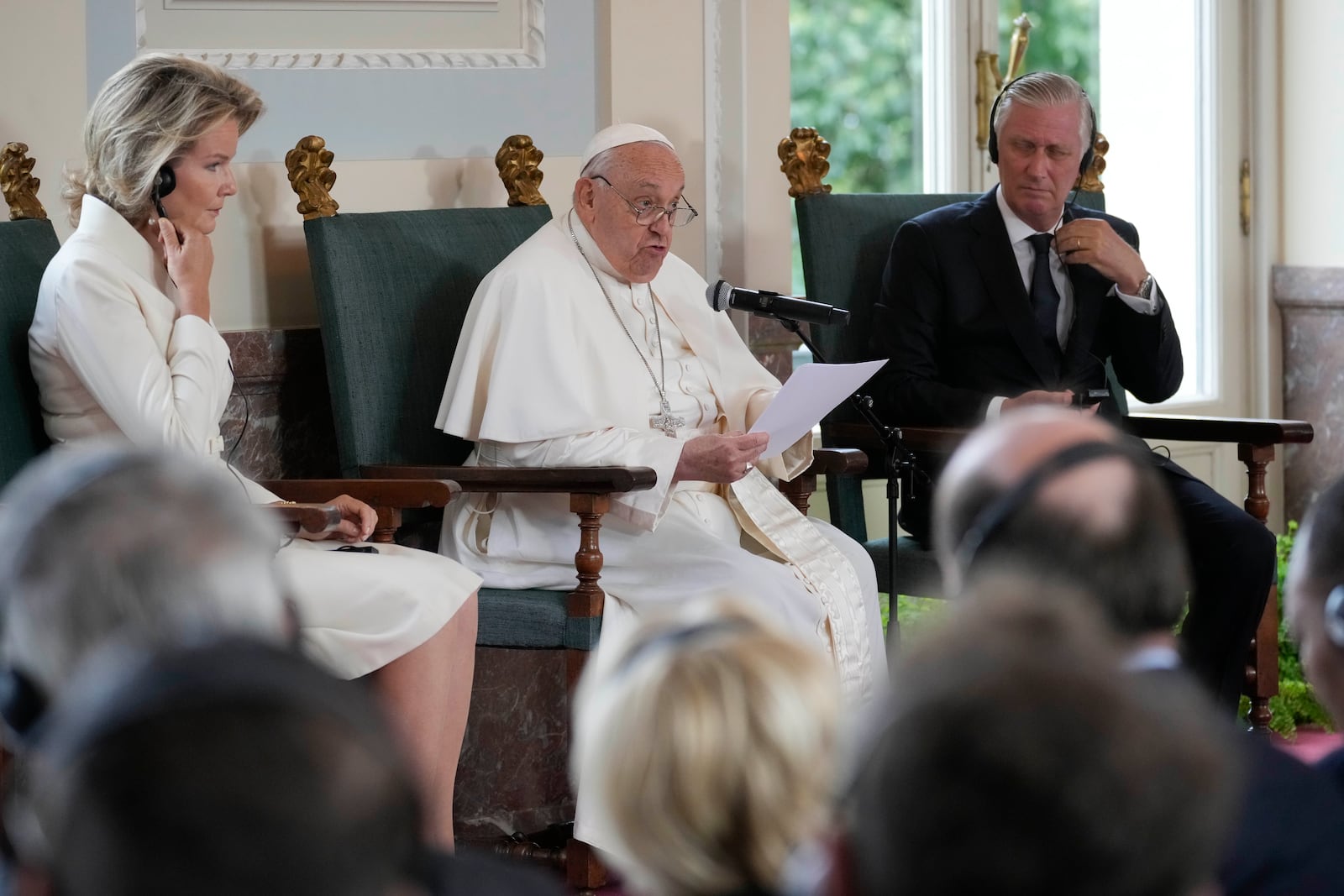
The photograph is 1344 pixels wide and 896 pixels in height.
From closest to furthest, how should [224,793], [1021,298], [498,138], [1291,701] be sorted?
[224,793] < [1021,298] < [498,138] < [1291,701]

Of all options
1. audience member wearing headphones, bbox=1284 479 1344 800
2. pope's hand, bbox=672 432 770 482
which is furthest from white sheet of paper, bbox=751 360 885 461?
audience member wearing headphones, bbox=1284 479 1344 800

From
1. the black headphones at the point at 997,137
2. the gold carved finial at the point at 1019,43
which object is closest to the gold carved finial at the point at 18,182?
the black headphones at the point at 997,137

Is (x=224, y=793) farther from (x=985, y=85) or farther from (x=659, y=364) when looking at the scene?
(x=985, y=85)

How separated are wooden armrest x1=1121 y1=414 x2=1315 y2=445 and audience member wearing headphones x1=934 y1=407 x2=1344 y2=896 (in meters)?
2.93

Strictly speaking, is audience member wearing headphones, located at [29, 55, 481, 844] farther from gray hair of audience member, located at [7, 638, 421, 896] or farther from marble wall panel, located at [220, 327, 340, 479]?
gray hair of audience member, located at [7, 638, 421, 896]

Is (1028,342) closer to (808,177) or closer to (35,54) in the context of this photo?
(808,177)

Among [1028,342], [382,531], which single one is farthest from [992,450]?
[1028,342]

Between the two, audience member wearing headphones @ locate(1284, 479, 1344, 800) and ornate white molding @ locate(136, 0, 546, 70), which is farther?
ornate white molding @ locate(136, 0, 546, 70)

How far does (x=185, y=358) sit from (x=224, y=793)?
8.91 feet

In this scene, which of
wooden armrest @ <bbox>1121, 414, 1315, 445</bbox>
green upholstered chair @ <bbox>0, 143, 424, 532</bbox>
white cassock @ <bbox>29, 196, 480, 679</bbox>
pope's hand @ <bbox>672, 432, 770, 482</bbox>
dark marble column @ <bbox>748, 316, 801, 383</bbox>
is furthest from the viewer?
dark marble column @ <bbox>748, 316, 801, 383</bbox>

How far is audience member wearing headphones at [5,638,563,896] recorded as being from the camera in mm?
846

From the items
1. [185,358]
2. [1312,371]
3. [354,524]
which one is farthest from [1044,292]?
[1312,371]

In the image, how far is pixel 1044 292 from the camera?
456 cm

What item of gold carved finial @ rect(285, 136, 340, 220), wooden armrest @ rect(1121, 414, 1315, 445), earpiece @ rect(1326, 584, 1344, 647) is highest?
gold carved finial @ rect(285, 136, 340, 220)
